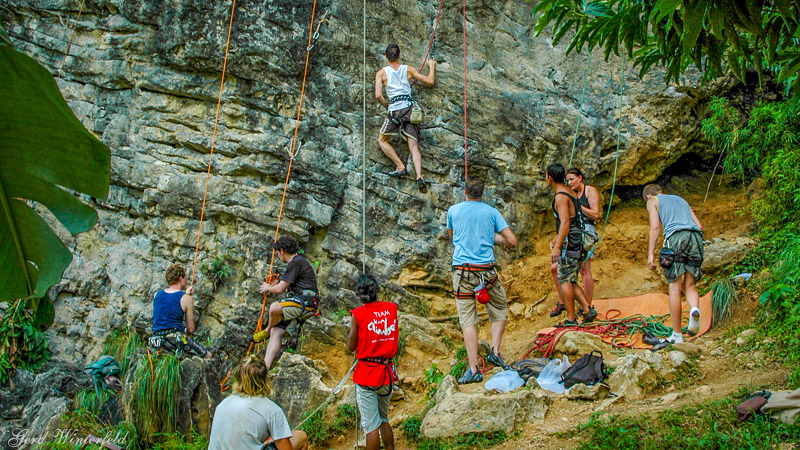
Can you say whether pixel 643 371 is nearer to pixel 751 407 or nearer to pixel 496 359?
pixel 751 407

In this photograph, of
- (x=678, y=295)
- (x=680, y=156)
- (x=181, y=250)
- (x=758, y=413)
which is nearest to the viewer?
(x=758, y=413)

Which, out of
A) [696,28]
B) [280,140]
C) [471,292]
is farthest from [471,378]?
[280,140]

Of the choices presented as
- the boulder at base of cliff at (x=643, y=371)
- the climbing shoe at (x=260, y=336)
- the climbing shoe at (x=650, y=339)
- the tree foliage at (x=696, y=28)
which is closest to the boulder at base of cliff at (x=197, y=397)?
the climbing shoe at (x=260, y=336)

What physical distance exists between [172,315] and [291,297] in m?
1.31

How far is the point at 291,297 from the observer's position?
242 inches

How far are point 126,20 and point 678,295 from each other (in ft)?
24.4

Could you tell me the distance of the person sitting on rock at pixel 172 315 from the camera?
627 centimetres

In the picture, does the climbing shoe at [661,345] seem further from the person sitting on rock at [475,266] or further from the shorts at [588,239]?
the person sitting on rock at [475,266]

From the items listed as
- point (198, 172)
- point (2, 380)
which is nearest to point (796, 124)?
point (198, 172)

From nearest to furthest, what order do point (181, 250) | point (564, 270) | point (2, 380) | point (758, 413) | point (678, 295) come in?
point (758, 413) → point (678, 295) → point (564, 270) → point (2, 380) → point (181, 250)

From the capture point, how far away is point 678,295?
5305 mm

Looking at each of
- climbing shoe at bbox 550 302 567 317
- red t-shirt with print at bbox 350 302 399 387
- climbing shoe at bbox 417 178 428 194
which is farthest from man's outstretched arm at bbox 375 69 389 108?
red t-shirt with print at bbox 350 302 399 387

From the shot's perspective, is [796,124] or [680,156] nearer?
[796,124]

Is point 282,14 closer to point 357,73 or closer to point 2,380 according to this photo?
point 357,73
